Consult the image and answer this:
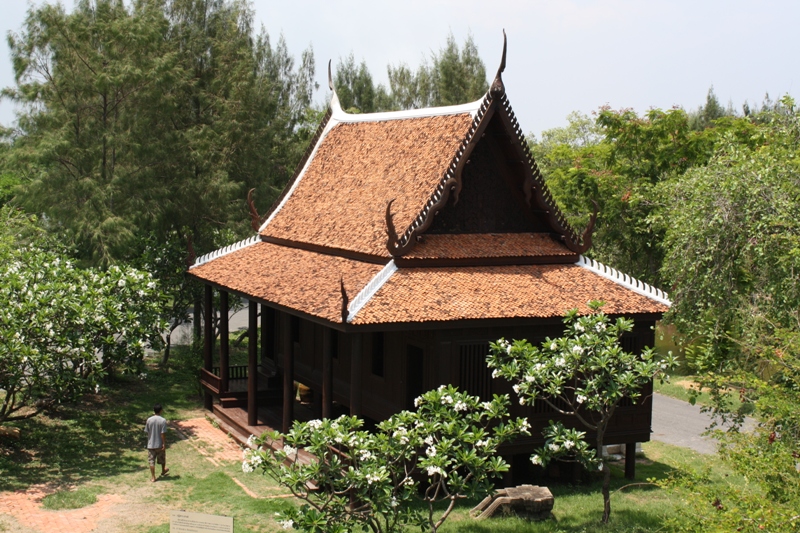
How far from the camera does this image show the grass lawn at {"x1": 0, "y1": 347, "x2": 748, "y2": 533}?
48.3ft

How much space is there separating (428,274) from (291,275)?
3.49 metres

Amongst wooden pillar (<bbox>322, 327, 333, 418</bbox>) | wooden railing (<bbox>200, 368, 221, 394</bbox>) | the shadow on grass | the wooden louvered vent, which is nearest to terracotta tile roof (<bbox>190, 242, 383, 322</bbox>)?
wooden pillar (<bbox>322, 327, 333, 418</bbox>)

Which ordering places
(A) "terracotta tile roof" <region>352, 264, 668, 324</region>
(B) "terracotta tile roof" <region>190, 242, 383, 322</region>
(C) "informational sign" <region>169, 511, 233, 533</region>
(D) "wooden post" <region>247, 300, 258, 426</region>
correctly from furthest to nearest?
(D) "wooden post" <region>247, 300, 258, 426</region>, (B) "terracotta tile roof" <region>190, 242, 383, 322</region>, (A) "terracotta tile roof" <region>352, 264, 668, 324</region>, (C) "informational sign" <region>169, 511, 233, 533</region>

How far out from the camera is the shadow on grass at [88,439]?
17.7 meters

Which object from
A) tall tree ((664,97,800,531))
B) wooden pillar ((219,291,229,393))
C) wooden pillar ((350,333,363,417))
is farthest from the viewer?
wooden pillar ((219,291,229,393))

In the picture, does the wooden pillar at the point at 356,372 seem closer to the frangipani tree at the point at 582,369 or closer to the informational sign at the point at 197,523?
the frangipani tree at the point at 582,369

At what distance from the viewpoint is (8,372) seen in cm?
1697

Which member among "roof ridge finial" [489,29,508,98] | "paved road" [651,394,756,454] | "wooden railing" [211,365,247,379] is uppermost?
"roof ridge finial" [489,29,508,98]

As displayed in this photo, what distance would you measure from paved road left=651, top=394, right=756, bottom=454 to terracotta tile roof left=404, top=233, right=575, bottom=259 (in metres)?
6.54

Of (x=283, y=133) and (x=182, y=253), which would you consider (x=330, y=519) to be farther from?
(x=283, y=133)

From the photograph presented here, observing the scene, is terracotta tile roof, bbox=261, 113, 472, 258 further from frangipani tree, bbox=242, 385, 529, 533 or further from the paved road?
the paved road

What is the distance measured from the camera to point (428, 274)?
1680 cm

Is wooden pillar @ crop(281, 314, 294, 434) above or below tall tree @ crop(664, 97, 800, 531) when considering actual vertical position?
below

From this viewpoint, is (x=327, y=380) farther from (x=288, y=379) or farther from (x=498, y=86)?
(x=498, y=86)
